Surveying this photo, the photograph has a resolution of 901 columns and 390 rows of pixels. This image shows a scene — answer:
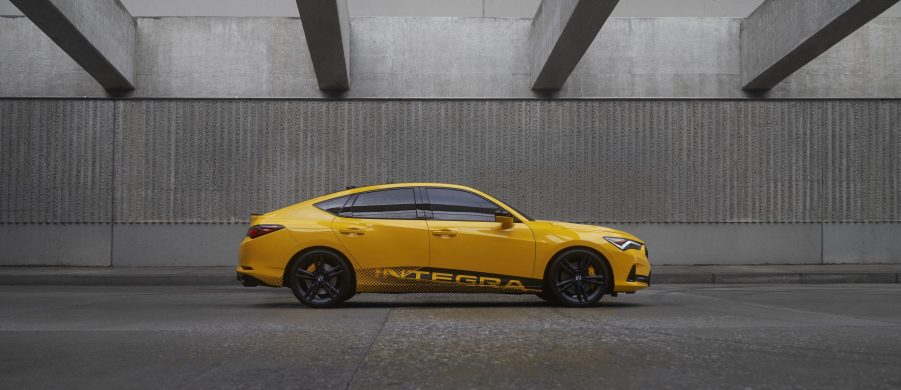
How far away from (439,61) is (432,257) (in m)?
10.2

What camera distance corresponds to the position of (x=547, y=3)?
628 inches

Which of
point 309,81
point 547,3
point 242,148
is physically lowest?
point 242,148

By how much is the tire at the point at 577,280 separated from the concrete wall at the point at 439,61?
9831mm

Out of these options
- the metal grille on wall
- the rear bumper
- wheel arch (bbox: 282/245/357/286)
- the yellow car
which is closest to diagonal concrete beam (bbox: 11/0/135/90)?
the metal grille on wall

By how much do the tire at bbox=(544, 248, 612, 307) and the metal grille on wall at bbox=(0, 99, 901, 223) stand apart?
829 centimetres

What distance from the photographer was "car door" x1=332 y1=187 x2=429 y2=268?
8594 mm

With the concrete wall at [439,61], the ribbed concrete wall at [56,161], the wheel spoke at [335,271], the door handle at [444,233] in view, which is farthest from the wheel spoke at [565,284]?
the ribbed concrete wall at [56,161]

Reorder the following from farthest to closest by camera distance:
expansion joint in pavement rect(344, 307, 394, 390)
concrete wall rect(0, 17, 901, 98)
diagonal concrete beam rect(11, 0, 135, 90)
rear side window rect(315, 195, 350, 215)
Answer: concrete wall rect(0, 17, 901, 98) → diagonal concrete beam rect(11, 0, 135, 90) → rear side window rect(315, 195, 350, 215) → expansion joint in pavement rect(344, 307, 394, 390)

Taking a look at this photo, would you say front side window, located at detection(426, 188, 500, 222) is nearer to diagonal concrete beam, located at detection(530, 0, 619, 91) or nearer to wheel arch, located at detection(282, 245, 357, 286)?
wheel arch, located at detection(282, 245, 357, 286)

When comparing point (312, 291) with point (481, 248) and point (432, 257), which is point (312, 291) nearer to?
point (432, 257)

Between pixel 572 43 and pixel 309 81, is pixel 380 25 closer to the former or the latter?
pixel 309 81

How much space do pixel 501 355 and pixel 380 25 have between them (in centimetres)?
1377

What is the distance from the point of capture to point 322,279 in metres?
8.65

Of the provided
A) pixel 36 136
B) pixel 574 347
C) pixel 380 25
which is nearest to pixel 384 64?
pixel 380 25
